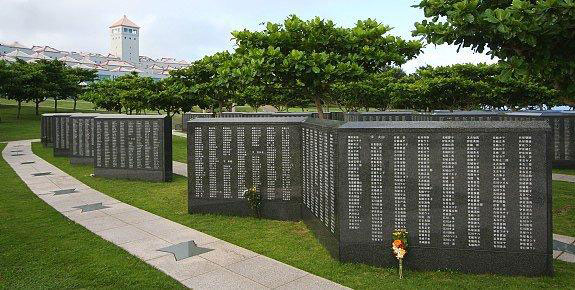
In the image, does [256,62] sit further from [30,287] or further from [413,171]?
[30,287]

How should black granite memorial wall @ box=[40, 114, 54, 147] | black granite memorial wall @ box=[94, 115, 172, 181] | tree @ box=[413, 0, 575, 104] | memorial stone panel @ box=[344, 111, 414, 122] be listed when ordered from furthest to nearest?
black granite memorial wall @ box=[40, 114, 54, 147], memorial stone panel @ box=[344, 111, 414, 122], black granite memorial wall @ box=[94, 115, 172, 181], tree @ box=[413, 0, 575, 104]

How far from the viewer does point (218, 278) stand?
6.55 m

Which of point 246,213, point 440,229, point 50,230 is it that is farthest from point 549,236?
point 50,230

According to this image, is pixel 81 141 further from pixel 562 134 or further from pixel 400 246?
pixel 562 134

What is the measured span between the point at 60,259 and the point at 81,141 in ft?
42.4

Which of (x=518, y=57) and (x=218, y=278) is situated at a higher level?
(x=518, y=57)

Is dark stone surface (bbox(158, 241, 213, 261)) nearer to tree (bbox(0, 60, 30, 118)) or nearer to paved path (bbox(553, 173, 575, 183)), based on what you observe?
paved path (bbox(553, 173, 575, 183))

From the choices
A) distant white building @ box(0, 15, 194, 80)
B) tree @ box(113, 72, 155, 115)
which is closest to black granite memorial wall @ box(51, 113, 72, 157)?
tree @ box(113, 72, 155, 115)

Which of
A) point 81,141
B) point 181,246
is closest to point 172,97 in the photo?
point 81,141

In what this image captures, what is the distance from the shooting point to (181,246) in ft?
26.6

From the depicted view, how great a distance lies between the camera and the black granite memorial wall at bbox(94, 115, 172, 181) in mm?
14617

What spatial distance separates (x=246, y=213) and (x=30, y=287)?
4943 millimetres

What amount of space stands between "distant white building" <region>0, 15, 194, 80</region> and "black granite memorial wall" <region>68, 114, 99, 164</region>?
66.1 metres

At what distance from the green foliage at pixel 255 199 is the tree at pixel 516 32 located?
16.2ft
